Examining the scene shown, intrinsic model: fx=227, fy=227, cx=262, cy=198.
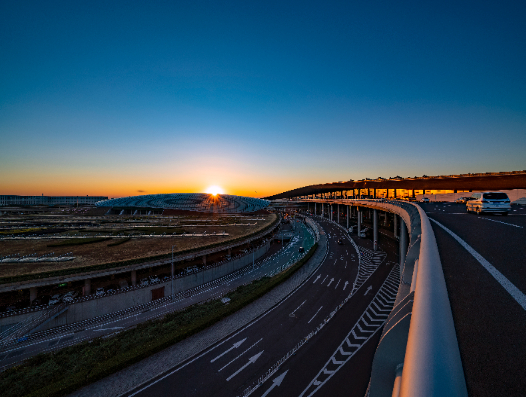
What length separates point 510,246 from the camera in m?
7.72

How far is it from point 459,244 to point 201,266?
1324 inches

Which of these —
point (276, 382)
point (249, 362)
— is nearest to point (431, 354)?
point (276, 382)

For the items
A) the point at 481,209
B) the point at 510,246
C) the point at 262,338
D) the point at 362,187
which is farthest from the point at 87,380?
the point at 362,187

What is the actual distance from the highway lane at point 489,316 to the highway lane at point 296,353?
11421 mm

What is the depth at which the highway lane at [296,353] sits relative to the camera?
1336cm

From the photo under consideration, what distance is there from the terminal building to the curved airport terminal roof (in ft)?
286

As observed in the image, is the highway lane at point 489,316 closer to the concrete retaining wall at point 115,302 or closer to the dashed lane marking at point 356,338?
the dashed lane marking at point 356,338

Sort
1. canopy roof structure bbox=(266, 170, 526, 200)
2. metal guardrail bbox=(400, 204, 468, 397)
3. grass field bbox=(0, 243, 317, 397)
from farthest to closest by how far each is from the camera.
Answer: canopy roof structure bbox=(266, 170, 526, 200), grass field bbox=(0, 243, 317, 397), metal guardrail bbox=(400, 204, 468, 397)

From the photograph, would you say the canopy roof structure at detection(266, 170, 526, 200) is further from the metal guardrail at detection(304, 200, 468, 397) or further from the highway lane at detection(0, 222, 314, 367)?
the metal guardrail at detection(304, 200, 468, 397)

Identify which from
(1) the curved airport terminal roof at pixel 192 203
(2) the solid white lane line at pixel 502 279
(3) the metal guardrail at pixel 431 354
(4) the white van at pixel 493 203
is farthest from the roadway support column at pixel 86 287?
(1) the curved airport terminal roof at pixel 192 203

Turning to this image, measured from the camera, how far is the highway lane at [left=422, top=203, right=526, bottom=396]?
2203 millimetres

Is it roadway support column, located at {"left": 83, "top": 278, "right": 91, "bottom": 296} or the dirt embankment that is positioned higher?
the dirt embankment

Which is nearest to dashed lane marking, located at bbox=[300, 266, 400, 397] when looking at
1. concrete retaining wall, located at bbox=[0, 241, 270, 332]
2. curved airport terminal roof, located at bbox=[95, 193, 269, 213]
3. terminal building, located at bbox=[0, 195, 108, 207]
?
concrete retaining wall, located at bbox=[0, 241, 270, 332]

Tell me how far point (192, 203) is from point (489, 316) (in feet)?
303
